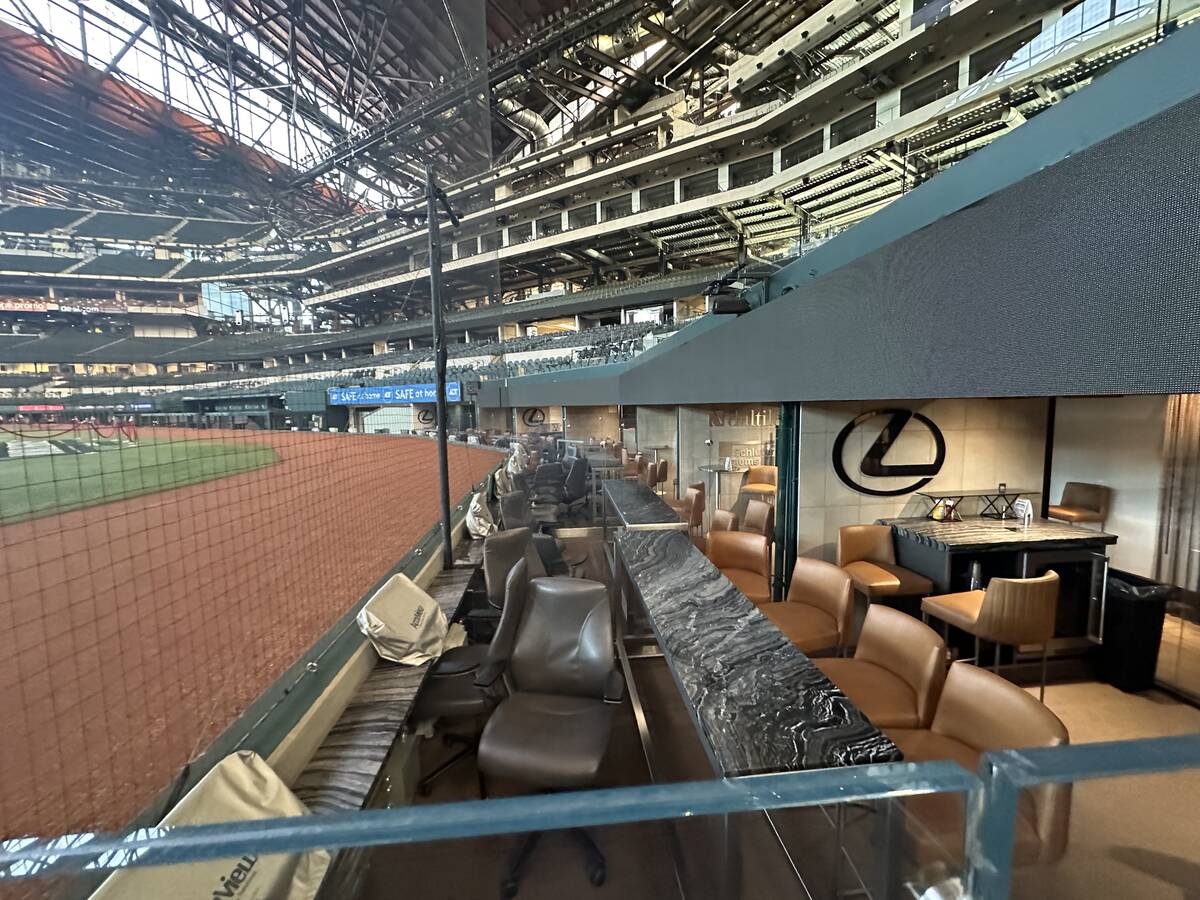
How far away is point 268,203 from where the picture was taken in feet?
7.09

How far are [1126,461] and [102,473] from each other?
6.84m

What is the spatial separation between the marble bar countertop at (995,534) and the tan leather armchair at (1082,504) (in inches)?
6.3

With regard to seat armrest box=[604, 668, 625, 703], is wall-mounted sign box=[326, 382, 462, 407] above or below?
above

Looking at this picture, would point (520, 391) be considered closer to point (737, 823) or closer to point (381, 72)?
point (381, 72)

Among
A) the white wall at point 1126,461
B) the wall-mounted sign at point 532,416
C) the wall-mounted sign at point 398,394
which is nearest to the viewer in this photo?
the white wall at point 1126,461

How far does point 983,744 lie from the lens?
1353 mm

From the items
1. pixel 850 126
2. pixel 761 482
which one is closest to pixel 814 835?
pixel 761 482

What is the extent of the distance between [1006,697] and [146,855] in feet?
6.22

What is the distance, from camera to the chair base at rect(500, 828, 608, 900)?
69 centimetres

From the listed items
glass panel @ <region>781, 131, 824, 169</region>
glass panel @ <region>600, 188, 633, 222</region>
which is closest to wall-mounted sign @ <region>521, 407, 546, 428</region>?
glass panel @ <region>600, 188, 633, 222</region>

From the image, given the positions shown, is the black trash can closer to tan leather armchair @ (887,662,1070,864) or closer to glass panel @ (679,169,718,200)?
tan leather armchair @ (887,662,1070,864)

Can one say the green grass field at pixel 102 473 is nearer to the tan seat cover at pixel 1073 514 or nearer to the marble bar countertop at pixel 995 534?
the marble bar countertop at pixel 995 534

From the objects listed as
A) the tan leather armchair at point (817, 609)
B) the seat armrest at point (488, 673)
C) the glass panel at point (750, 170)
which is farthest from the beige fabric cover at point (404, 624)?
the glass panel at point (750, 170)

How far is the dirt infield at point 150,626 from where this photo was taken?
1539 mm
